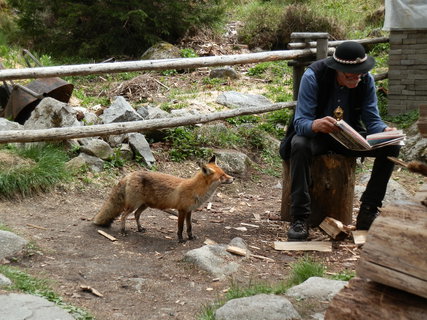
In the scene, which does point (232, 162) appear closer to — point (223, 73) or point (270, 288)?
point (270, 288)

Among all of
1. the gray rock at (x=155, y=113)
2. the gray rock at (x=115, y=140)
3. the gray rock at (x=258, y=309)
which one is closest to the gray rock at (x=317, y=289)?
the gray rock at (x=258, y=309)

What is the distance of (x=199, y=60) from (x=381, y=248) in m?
5.04

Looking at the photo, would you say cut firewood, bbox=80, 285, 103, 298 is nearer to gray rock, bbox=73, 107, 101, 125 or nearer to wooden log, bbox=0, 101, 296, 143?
wooden log, bbox=0, 101, 296, 143

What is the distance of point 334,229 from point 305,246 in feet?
1.20

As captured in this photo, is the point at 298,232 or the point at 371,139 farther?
the point at 298,232

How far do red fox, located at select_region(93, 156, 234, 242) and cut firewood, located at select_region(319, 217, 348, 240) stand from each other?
1026 millimetres

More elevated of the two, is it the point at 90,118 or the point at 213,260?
the point at 90,118

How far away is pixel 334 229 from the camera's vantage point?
6.31m

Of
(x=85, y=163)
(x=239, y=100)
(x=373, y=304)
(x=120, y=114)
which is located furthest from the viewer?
(x=239, y=100)

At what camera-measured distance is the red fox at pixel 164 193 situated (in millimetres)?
6309

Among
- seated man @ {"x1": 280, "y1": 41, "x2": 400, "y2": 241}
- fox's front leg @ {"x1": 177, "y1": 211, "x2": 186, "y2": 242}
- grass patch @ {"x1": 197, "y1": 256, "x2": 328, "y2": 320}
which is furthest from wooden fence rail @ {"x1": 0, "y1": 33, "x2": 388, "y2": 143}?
grass patch @ {"x1": 197, "y1": 256, "x2": 328, "y2": 320}

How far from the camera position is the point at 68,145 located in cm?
804

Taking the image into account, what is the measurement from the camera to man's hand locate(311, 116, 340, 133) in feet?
19.1

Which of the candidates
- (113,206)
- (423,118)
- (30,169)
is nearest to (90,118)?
(30,169)
